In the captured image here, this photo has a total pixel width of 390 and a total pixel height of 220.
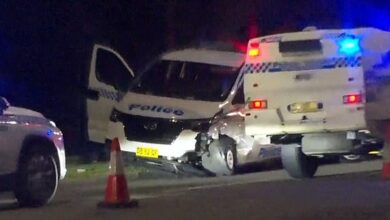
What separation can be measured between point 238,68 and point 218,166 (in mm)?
1840

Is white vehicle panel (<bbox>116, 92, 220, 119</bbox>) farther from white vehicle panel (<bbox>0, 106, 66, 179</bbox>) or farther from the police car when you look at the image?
white vehicle panel (<bbox>0, 106, 66, 179</bbox>)

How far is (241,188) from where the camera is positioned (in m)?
15.6

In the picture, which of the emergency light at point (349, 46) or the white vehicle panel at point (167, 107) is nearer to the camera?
the emergency light at point (349, 46)

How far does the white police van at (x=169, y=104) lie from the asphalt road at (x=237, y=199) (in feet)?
1.75

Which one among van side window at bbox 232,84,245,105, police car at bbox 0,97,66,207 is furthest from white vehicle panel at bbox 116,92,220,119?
police car at bbox 0,97,66,207

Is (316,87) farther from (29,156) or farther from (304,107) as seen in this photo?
(29,156)

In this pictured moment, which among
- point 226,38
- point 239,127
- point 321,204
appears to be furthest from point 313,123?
point 226,38

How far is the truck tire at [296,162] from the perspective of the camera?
56.9 feet

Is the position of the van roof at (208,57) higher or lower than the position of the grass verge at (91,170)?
higher

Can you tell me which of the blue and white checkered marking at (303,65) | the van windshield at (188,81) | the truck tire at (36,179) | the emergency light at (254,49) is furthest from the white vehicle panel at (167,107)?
the truck tire at (36,179)

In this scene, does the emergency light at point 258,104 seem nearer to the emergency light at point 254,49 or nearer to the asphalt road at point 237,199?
the emergency light at point 254,49

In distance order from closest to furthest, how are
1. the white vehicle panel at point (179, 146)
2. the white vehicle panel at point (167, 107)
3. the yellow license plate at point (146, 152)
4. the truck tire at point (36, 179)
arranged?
the truck tire at point (36, 179), the white vehicle panel at point (179, 146), the yellow license plate at point (146, 152), the white vehicle panel at point (167, 107)

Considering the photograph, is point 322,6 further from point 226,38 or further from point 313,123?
point 313,123

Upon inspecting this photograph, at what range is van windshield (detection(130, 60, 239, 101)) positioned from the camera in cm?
1872
